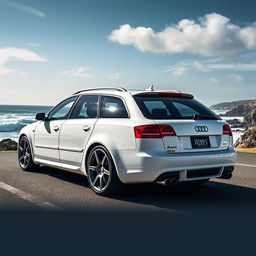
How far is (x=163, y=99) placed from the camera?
5.97 metres

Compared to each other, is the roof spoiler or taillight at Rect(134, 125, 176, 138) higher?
the roof spoiler

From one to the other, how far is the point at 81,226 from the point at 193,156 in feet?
6.37

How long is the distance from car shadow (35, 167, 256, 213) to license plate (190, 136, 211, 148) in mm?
759

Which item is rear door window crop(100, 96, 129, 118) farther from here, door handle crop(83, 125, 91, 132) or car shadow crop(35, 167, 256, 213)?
car shadow crop(35, 167, 256, 213)

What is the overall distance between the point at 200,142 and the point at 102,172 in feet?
4.79

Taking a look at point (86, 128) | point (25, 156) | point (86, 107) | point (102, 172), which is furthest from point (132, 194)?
point (25, 156)

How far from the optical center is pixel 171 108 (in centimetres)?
611

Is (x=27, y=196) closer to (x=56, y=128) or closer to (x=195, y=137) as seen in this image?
(x=56, y=128)

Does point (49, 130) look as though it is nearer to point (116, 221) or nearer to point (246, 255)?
point (116, 221)

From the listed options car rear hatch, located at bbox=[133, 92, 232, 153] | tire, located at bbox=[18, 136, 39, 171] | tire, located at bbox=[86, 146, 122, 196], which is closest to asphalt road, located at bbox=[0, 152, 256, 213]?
tire, located at bbox=[86, 146, 122, 196]

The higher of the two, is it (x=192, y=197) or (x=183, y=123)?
(x=183, y=123)

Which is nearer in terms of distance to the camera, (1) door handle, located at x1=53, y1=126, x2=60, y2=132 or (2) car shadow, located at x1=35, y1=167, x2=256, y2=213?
(2) car shadow, located at x1=35, y1=167, x2=256, y2=213

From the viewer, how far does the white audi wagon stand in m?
5.27

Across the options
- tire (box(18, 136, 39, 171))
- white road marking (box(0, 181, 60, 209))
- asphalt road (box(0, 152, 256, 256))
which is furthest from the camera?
tire (box(18, 136, 39, 171))
